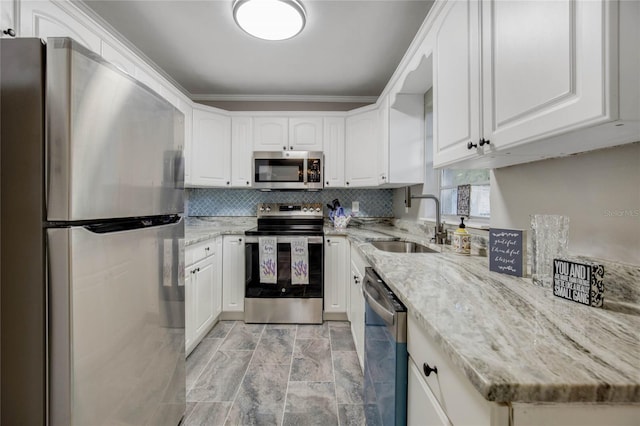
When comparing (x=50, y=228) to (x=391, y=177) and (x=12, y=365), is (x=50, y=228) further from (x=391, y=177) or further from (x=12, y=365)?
(x=391, y=177)

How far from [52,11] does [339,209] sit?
2.47 meters

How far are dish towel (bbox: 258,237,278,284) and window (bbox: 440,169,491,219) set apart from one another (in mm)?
1556

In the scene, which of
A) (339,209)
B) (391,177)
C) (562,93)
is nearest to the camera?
(562,93)

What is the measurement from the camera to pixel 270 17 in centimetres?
167

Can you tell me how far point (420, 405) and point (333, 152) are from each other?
254 cm

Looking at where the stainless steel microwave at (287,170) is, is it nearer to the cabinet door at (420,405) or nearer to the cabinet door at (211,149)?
the cabinet door at (211,149)

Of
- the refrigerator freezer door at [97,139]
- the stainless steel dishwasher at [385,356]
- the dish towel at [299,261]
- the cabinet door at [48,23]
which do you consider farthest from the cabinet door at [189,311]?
the cabinet door at [48,23]

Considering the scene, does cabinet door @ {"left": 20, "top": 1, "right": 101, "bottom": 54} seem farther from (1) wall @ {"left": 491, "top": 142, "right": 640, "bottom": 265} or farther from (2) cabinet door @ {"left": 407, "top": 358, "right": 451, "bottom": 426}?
(1) wall @ {"left": 491, "top": 142, "right": 640, "bottom": 265}

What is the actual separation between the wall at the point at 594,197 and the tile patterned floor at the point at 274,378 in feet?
4.49

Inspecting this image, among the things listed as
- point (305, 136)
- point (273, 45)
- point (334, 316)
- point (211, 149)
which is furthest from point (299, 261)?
point (273, 45)

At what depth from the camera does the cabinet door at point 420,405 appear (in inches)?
25.3

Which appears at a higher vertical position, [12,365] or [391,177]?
[391,177]

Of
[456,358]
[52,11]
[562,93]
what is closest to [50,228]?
[456,358]

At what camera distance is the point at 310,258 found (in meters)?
2.57
